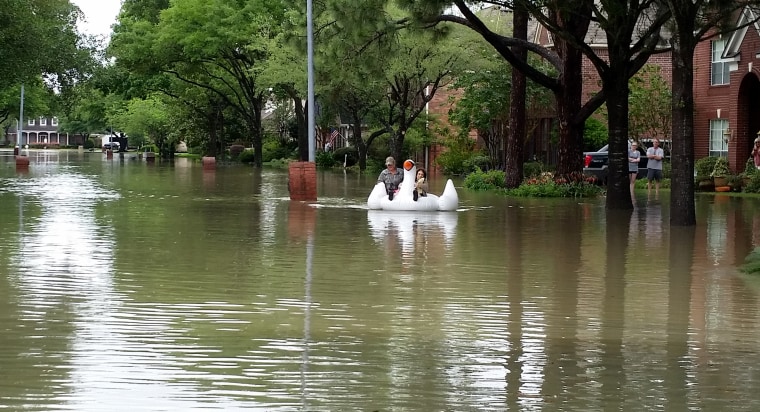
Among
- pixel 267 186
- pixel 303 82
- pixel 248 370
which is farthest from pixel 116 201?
pixel 303 82

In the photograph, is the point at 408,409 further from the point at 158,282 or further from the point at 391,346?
the point at 158,282

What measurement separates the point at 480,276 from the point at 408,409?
23.3 ft

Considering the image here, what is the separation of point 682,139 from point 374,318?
13.2 m

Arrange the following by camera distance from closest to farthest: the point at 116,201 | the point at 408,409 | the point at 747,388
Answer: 1. the point at 408,409
2. the point at 747,388
3. the point at 116,201

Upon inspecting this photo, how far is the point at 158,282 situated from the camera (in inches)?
521

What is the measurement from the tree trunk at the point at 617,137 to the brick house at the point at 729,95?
12.5 metres

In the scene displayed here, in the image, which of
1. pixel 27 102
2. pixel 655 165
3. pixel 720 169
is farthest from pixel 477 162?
pixel 27 102

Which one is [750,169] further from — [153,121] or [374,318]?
[153,121]

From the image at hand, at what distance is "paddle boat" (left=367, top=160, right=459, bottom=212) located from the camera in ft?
85.6

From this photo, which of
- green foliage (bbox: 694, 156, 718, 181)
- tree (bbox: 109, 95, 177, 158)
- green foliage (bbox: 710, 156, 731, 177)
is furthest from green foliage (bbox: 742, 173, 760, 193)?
tree (bbox: 109, 95, 177, 158)

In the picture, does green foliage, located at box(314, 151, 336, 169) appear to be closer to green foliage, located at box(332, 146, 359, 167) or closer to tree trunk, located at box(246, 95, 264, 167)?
green foliage, located at box(332, 146, 359, 167)

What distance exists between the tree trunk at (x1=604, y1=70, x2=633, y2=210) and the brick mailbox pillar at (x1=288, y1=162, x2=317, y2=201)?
25.3 feet

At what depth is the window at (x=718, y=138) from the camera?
144 ft

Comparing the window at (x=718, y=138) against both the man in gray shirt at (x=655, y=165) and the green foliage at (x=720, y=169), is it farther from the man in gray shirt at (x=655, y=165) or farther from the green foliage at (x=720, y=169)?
the man in gray shirt at (x=655, y=165)
